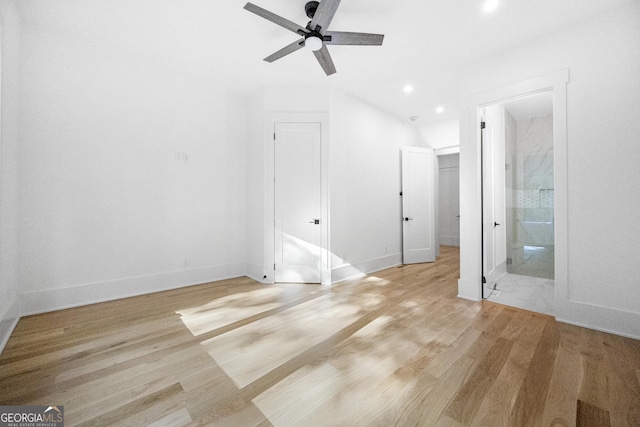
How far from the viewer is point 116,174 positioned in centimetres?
332

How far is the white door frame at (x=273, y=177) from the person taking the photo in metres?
4.02

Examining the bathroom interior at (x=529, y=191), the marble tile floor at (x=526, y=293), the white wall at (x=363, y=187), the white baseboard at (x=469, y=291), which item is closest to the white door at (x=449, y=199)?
the bathroom interior at (x=529, y=191)

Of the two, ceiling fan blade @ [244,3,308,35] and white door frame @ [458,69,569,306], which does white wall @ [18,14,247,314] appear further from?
white door frame @ [458,69,569,306]

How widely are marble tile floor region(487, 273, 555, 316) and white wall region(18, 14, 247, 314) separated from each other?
13.2ft

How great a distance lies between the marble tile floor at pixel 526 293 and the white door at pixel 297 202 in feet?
8.31

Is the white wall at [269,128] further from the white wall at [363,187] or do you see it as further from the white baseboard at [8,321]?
the white baseboard at [8,321]

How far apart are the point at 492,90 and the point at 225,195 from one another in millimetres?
4045

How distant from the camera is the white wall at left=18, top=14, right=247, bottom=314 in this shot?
2867 millimetres

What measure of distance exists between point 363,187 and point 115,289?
3943 mm

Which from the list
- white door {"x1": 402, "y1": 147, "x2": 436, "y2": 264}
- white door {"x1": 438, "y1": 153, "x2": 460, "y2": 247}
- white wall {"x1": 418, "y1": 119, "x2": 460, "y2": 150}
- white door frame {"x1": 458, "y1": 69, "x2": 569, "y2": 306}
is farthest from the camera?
white door {"x1": 438, "y1": 153, "x2": 460, "y2": 247}

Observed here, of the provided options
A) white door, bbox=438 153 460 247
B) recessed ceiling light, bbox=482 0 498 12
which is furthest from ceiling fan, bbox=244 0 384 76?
white door, bbox=438 153 460 247

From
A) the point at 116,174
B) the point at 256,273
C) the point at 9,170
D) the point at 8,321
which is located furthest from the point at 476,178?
the point at 8,321

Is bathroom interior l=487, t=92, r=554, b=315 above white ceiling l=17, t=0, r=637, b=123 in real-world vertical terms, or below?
below

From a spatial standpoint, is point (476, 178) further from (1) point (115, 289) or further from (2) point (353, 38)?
(1) point (115, 289)
